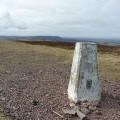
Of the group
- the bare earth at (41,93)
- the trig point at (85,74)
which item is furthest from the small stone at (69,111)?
the trig point at (85,74)

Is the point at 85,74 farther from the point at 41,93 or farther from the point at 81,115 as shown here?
the point at 41,93

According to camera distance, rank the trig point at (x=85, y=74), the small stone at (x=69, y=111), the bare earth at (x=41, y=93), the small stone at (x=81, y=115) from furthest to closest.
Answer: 1. the trig point at (x=85, y=74)
2. the bare earth at (x=41, y=93)
3. the small stone at (x=69, y=111)
4. the small stone at (x=81, y=115)

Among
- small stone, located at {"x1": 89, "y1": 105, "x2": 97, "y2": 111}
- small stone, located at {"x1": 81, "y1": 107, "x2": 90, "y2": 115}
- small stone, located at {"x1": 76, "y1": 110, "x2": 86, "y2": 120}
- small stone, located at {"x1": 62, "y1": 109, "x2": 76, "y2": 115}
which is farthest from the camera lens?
small stone, located at {"x1": 89, "y1": 105, "x2": 97, "y2": 111}

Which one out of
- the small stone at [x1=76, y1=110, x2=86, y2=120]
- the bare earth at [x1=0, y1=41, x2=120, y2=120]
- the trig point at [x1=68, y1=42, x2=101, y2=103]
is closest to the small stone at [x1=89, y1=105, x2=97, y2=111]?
the bare earth at [x1=0, y1=41, x2=120, y2=120]

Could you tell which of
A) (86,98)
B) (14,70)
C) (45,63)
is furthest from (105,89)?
(45,63)

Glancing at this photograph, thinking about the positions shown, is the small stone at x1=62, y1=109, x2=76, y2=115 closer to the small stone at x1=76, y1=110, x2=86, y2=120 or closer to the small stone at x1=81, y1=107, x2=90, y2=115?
the small stone at x1=76, y1=110, x2=86, y2=120

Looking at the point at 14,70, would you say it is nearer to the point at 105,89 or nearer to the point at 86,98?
the point at 105,89

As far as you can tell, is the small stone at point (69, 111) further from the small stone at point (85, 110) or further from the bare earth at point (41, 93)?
the small stone at point (85, 110)

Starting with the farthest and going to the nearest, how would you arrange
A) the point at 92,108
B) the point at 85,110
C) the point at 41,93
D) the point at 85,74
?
1. the point at 41,93
2. the point at 85,74
3. the point at 92,108
4. the point at 85,110

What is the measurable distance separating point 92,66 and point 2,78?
7.30 metres

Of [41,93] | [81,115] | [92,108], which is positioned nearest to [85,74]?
[92,108]

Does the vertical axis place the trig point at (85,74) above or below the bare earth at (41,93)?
above

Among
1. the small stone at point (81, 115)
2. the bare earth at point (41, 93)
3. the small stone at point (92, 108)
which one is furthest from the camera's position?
the small stone at point (92, 108)

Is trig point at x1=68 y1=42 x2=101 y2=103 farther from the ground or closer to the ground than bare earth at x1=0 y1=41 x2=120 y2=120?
farther from the ground
